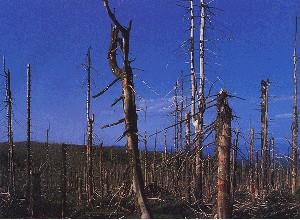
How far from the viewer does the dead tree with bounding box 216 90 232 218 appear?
7355 millimetres

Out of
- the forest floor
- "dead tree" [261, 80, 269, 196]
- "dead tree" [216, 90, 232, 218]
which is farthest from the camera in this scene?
"dead tree" [261, 80, 269, 196]

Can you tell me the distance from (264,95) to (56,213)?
1586 centimetres

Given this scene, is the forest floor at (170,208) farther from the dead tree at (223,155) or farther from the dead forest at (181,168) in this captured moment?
the dead tree at (223,155)

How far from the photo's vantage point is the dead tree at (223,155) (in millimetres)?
7355

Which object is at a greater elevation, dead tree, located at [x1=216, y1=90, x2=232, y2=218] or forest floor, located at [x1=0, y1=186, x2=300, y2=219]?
dead tree, located at [x1=216, y1=90, x2=232, y2=218]

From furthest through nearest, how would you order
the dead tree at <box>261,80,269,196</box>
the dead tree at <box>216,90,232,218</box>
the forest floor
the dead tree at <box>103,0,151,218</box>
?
the dead tree at <box>261,80,269,196</box>
the forest floor
the dead tree at <box>103,0,151,218</box>
the dead tree at <box>216,90,232,218</box>

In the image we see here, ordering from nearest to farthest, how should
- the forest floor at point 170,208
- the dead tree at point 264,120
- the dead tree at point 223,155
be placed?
1. the dead tree at point 223,155
2. the forest floor at point 170,208
3. the dead tree at point 264,120

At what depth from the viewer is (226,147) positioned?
7410mm

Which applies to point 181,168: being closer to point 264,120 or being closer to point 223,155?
point 223,155

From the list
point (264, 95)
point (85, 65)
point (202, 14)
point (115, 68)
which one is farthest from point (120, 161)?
point (115, 68)

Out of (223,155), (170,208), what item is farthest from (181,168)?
(170,208)

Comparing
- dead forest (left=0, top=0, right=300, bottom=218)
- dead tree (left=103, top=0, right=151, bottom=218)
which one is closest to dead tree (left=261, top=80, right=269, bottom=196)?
dead forest (left=0, top=0, right=300, bottom=218)

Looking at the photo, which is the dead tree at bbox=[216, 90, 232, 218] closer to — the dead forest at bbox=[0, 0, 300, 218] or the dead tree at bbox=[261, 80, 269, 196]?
the dead forest at bbox=[0, 0, 300, 218]

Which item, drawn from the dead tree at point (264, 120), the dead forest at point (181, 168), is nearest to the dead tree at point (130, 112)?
the dead forest at point (181, 168)
